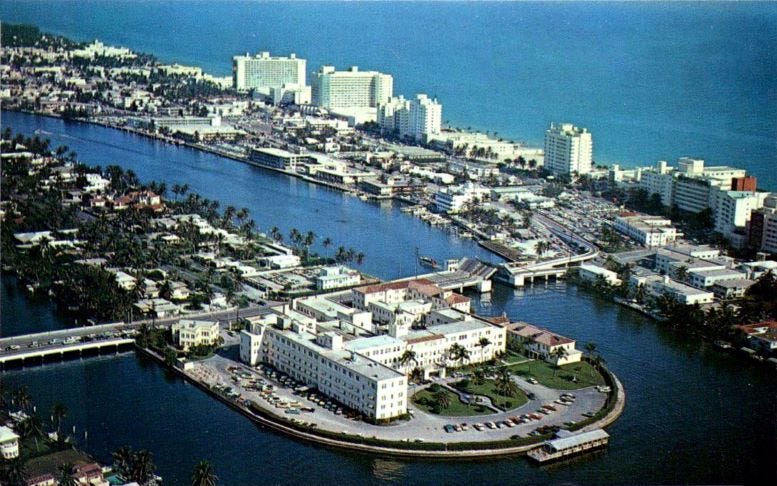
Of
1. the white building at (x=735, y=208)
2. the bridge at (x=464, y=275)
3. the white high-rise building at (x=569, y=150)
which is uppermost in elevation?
the white high-rise building at (x=569, y=150)

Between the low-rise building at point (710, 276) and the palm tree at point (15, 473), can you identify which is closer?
the palm tree at point (15, 473)

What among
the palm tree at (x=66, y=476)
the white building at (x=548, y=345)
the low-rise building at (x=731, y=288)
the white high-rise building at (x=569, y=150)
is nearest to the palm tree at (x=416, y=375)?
the white building at (x=548, y=345)

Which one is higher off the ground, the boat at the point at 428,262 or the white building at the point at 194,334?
the boat at the point at 428,262

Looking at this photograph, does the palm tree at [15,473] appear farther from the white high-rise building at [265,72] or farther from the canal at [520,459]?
the white high-rise building at [265,72]

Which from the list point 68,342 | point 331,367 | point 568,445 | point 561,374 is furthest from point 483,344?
point 68,342

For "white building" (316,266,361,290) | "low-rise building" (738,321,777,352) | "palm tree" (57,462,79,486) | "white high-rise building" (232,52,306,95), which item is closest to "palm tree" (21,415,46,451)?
"palm tree" (57,462,79,486)

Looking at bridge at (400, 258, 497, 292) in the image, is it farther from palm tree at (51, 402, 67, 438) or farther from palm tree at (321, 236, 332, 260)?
palm tree at (51, 402, 67, 438)
